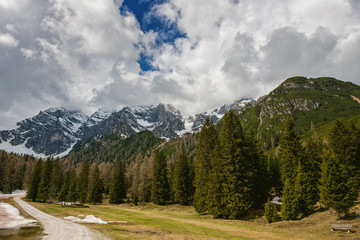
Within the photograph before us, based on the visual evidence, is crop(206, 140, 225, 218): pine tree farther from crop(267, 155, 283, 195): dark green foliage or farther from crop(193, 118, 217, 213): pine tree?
crop(267, 155, 283, 195): dark green foliage

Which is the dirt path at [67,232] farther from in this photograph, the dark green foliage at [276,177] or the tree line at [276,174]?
the dark green foliage at [276,177]

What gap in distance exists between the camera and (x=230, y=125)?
35156 millimetres

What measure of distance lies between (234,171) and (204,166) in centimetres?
952

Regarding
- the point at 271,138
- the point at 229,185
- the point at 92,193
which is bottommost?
the point at 92,193

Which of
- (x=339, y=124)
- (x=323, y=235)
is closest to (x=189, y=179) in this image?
(x=339, y=124)

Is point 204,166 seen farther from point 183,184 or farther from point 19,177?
point 19,177

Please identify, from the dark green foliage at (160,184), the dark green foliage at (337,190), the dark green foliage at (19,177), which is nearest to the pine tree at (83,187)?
the dark green foliage at (160,184)

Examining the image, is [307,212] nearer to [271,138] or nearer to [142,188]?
[142,188]

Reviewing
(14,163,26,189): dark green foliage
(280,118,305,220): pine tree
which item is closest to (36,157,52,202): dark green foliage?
(14,163,26,189): dark green foliage

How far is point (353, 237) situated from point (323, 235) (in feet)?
7.45

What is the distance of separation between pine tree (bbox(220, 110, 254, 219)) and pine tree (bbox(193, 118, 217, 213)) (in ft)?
21.2

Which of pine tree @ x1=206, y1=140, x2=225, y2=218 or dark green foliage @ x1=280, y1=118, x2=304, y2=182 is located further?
dark green foliage @ x1=280, y1=118, x2=304, y2=182

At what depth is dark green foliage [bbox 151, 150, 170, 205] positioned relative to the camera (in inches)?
2487

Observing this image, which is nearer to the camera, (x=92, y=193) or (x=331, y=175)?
(x=331, y=175)
